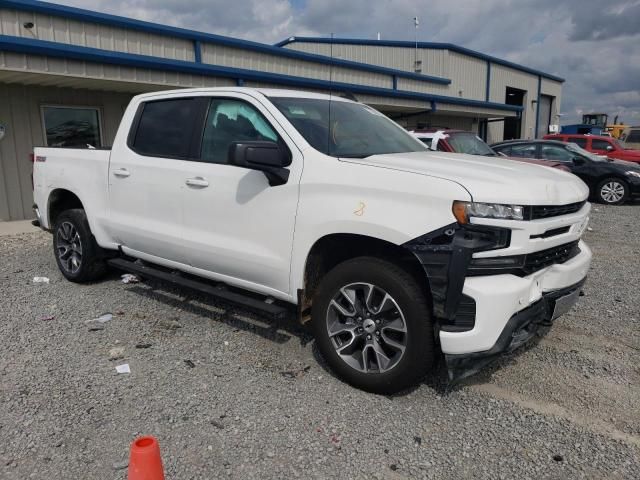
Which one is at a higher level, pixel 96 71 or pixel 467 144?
pixel 96 71

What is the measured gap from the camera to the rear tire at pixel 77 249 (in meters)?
5.45

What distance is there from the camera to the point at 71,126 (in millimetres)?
10875

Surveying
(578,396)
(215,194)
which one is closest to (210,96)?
(215,194)

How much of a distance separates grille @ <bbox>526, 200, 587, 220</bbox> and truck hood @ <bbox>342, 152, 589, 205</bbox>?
0.03 m

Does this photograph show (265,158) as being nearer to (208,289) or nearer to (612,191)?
→ (208,289)

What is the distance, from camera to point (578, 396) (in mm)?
3385

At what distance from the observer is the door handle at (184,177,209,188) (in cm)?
406

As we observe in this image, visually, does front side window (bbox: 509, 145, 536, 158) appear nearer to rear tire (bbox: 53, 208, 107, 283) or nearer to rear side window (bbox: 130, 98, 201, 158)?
rear side window (bbox: 130, 98, 201, 158)

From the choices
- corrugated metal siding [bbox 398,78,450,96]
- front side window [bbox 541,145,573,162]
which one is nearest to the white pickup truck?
front side window [bbox 541,145,573,162]

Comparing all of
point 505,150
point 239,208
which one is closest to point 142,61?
point 239,208

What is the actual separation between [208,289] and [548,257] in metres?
2.58

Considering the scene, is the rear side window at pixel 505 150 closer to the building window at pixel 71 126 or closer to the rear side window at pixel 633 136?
the building window at pixel 71 126

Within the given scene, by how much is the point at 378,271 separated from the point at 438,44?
83.2 ft

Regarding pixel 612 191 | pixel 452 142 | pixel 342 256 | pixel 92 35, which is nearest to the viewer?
pixel 342 256
